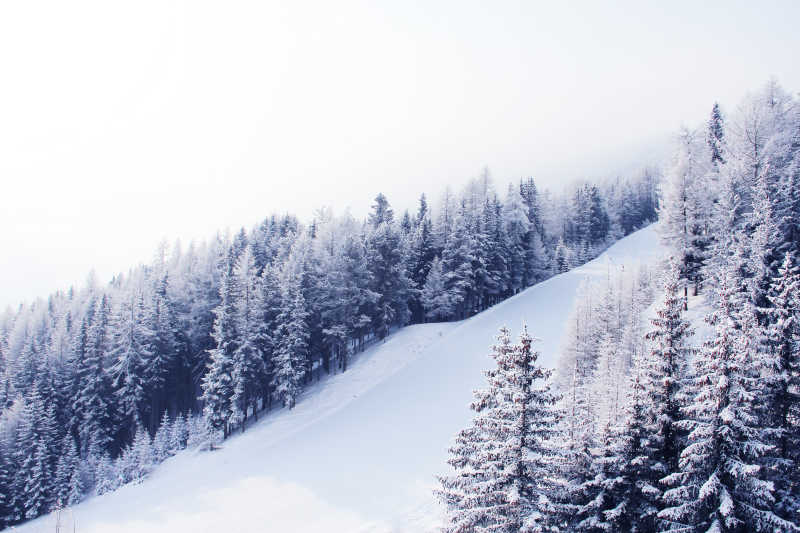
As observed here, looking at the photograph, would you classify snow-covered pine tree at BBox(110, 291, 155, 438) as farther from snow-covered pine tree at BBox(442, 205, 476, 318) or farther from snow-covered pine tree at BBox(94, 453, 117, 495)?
A: snow-covered pine tree at BBox(442, 205, 476, 318)

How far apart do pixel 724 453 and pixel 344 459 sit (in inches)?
909

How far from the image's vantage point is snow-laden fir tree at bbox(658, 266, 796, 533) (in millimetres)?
13422

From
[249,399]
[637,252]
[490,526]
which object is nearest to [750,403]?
[490,526]

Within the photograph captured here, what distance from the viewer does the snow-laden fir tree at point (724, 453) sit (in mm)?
13422

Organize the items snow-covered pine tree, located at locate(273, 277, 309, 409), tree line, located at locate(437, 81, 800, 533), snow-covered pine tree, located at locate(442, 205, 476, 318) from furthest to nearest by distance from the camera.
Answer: snow-covered pine tree, located at locate(442, 205, 476, 318) → snow-covered pine tree, located at locate(273, 277, 309, 409) → tree line, located at locate(437, 81, 800, 533)

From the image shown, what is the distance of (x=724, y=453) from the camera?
14016 millimetres

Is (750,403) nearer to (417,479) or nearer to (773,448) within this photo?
(773,448)

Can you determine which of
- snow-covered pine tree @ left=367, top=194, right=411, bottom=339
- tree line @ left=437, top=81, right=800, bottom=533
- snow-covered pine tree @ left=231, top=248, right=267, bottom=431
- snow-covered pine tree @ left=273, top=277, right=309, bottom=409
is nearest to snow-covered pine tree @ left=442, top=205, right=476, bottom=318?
snow-covered pine tree @ left=367, top=194, right=411, bottom=339

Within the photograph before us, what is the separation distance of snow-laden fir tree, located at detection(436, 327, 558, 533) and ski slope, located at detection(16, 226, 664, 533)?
7.80 metres

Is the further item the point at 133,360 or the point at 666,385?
the point at 133,360

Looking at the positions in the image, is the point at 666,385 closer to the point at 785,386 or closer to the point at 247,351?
the point at 785,386

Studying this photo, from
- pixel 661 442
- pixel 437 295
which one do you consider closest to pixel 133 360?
pixel 437 295

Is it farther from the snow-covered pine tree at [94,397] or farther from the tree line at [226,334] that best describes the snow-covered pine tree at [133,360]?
the snow-covered pine tree at [94,397]

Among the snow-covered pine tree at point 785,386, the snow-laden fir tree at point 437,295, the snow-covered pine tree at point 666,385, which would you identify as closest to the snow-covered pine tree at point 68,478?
the snow-laden fir tree at point 437,295
